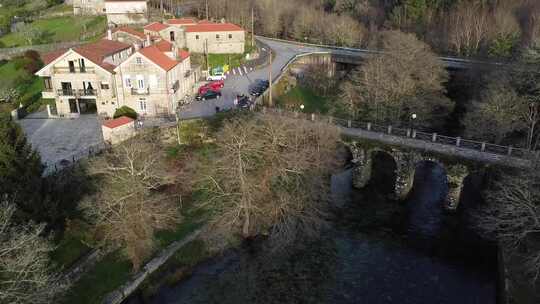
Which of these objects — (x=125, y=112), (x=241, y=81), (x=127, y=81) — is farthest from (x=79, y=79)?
(x=241, y=81)

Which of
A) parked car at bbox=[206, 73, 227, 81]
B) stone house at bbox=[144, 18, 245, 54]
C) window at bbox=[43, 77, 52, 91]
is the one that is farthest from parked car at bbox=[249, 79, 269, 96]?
window at bbox=[43, 77, 52, 91]

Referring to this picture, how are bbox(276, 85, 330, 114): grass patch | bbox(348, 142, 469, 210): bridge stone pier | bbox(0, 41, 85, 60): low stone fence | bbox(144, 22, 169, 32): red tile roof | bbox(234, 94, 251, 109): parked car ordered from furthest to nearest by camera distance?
1. bbox(0, 41, 85, 60): low stone fence
2. bbox(144, 22, 169, 32): red tile roof
3. bbox(276, 85, 330, 114): grass patch
4. bbox(234, 94, 251, 109): parked car
5. bbox(348, 142, 469, 210): bridge stone pier

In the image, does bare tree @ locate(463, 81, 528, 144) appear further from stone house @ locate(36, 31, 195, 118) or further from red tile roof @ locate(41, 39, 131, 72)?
red tile roof @ locate(41, 39, 131, 72)

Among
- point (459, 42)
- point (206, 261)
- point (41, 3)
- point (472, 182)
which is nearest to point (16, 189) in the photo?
point (206, 261)

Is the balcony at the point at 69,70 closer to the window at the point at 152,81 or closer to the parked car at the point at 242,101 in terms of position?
the window at the point at 152,81

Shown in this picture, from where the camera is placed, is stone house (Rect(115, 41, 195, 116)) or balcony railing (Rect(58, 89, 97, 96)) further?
balcony railing (Rect(58, 89, 97, 96))

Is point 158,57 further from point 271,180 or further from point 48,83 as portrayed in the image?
point 271,180
